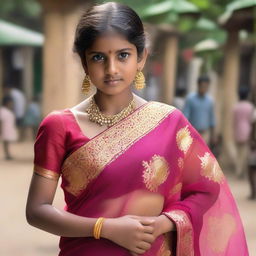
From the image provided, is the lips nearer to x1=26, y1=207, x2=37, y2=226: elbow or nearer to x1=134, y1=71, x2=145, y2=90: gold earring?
x1=134, y1=71, x2=145, y2=90: gold earring

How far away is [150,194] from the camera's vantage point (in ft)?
→ 6.55

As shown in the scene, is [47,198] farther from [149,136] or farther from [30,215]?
[149,136]

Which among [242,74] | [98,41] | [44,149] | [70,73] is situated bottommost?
[242,74]

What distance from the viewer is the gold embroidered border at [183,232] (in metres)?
2.03

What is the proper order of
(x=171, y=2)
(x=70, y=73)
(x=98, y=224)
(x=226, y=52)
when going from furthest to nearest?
(x=226, y=52), (x=171, y=2), (x=70, y=73), (x=98, y=224)

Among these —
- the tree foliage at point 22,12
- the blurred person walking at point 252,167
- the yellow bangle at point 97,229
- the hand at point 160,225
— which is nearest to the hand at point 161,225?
the hand at point 160,225

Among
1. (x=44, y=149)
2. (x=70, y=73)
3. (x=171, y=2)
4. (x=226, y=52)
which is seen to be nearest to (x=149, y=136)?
(x=44, y=149)

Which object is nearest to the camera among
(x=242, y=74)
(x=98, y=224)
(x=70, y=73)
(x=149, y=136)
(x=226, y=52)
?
(x=98, y=224)

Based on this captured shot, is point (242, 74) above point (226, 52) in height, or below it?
below

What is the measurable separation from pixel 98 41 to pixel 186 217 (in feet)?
1.93

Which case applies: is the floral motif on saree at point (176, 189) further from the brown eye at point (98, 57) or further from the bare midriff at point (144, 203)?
the brown eye at point (98, 57)

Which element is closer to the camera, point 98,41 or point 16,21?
point 98,41

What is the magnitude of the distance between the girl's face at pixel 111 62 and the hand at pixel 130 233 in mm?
375

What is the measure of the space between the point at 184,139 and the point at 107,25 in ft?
1.41
